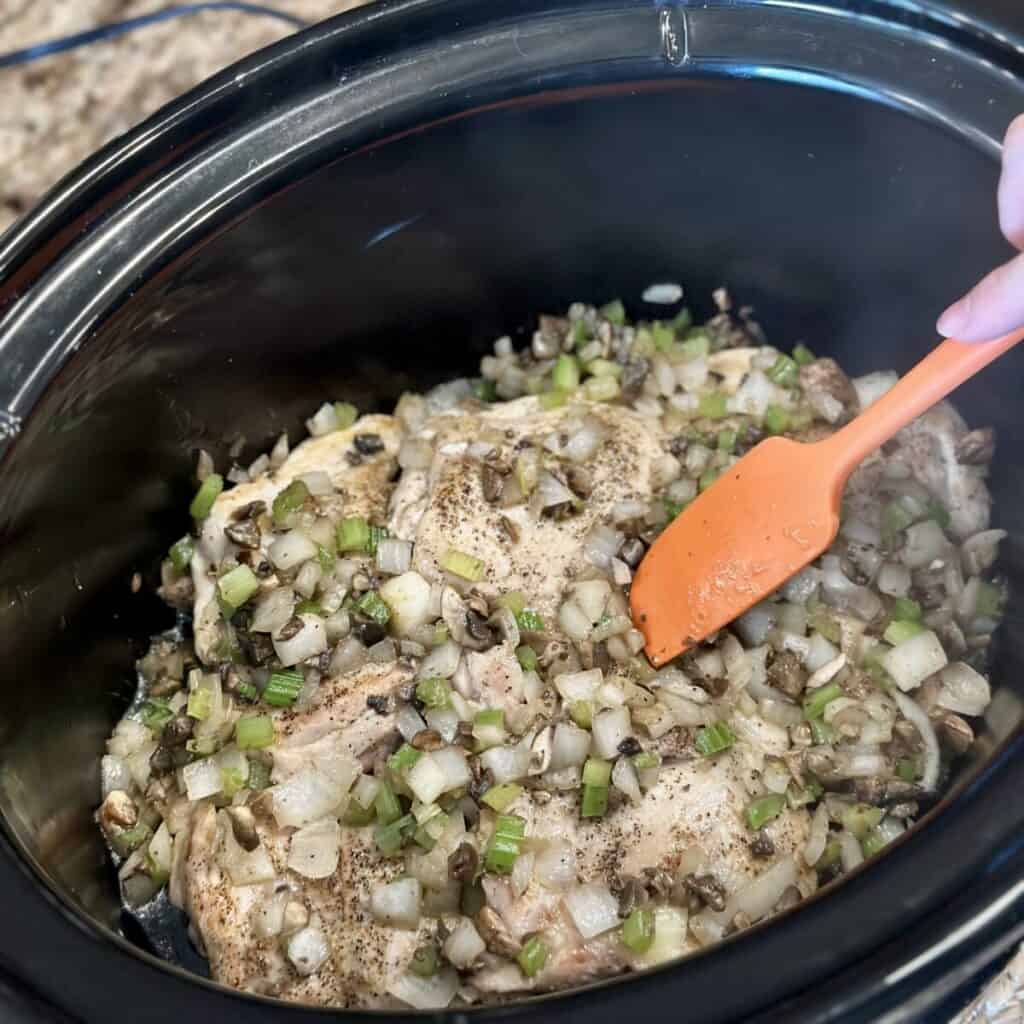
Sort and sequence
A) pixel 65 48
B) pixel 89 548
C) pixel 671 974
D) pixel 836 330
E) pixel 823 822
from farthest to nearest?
pixel 65 48, pixel 836 330, pixel 89 548, pixel 823 822, pixel 671 974

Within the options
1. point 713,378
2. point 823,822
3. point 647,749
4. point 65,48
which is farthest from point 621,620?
point 65,48

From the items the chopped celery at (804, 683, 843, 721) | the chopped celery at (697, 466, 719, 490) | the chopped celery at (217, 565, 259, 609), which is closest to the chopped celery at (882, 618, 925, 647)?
the chopped celery at (804, 683, 843, 721)

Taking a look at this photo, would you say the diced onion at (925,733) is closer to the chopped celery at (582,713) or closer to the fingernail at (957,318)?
the chopped celery at (582,713)

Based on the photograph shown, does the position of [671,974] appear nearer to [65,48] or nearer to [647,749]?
[647,749]

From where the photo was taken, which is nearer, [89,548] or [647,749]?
[647,749]

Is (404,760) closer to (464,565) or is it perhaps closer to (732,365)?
(464,565)

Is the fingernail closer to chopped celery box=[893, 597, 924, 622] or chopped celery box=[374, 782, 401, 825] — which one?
chopped celery box=[893, 597, 924, 622]

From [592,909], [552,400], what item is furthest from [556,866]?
[552,400]
